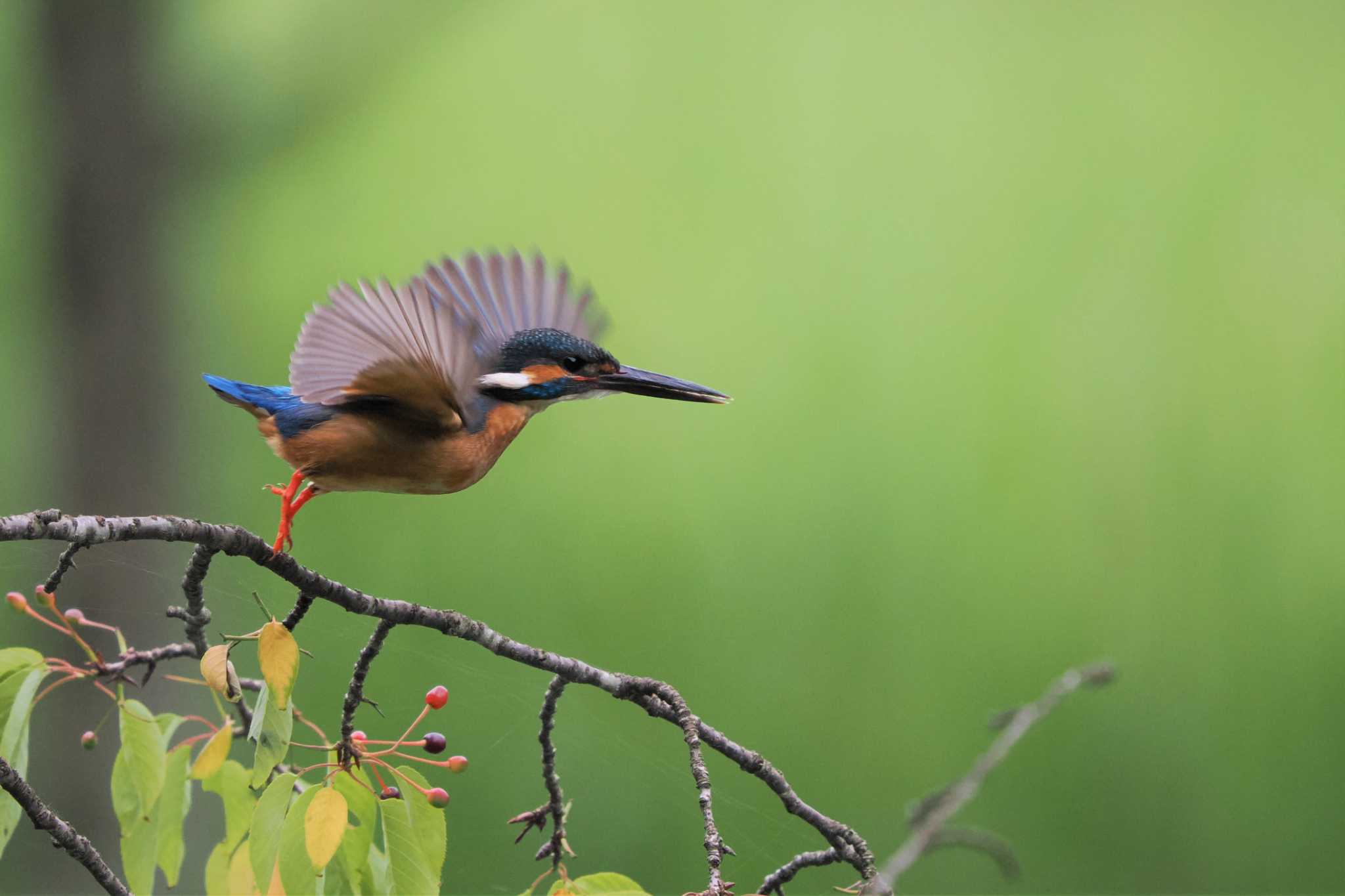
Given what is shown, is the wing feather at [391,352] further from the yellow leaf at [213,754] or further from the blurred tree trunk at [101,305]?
the blurred tree trunk at [101,305]

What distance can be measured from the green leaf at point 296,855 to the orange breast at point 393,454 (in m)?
0.15

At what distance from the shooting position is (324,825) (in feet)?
1.53

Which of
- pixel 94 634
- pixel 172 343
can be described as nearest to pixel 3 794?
pixel 172 343

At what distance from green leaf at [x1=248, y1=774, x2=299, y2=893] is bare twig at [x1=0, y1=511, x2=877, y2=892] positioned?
0.13 feet

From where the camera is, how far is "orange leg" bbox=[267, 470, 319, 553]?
Answer: 58 centimetres

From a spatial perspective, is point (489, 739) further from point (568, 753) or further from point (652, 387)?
point (652, 387)

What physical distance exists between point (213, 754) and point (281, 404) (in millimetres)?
193

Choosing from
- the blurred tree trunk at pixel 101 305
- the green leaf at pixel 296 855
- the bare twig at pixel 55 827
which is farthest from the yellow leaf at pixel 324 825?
the blurred tree trunk at pixel 101 305

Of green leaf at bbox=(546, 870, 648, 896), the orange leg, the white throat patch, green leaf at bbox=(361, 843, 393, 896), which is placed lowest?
green leaf at bbox=(361, 843, 393, 896)

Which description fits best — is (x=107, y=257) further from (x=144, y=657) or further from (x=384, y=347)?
(x=384, y=347)

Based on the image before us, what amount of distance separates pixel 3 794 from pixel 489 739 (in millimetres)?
822

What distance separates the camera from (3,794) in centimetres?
56

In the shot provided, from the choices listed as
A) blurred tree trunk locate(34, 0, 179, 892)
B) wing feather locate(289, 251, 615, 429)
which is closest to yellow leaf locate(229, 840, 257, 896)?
wing feather locate(289, 251, 615, 429)

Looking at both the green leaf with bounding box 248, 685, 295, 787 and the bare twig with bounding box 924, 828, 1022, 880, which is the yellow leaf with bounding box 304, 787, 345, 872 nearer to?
the green leaf with bounding box 248, 685, 295, 787
